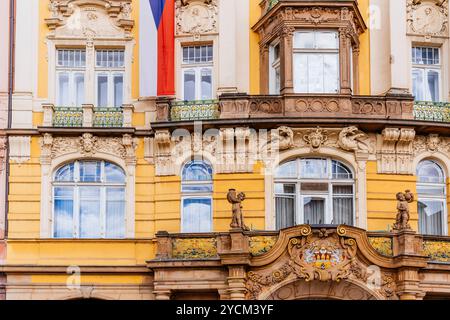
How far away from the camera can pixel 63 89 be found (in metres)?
48.0

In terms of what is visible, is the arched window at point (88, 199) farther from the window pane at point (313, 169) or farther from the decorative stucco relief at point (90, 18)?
the window pane at point (313, 169)

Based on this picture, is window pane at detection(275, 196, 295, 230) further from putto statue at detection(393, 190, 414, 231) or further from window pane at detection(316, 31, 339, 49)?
window pane at detection(316, 31, 339, 49)

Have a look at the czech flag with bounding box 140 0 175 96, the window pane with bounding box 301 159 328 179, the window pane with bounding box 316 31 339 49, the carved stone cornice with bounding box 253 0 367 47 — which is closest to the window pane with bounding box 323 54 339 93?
the window pane with bounding box 316 31 339 49

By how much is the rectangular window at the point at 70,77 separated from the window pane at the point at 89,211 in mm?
2989

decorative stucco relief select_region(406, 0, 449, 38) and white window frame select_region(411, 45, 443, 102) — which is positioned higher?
decorative stucco relief select_region(406, 0, 449, 38)

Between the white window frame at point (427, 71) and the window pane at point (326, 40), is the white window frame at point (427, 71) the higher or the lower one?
the lower one

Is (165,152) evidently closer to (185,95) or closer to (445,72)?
(185,95)

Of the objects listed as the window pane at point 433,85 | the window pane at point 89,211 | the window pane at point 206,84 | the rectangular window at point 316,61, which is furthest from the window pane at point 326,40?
the window pane at point 89,211

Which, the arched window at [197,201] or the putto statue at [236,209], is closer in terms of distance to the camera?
the putto statue at [236,209]

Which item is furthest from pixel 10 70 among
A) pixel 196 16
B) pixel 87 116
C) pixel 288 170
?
pixel 288 170

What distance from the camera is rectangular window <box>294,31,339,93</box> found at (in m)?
46.9

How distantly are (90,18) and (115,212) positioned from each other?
6.57 metres

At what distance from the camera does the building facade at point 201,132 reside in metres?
46.1
